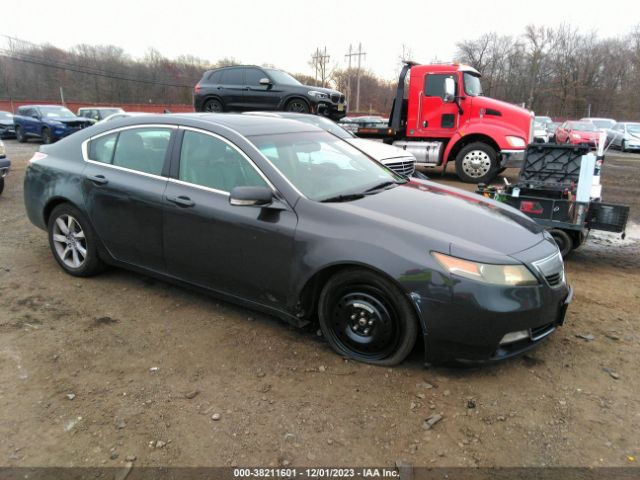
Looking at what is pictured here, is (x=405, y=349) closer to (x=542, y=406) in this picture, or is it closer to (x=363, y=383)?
(x=363, y=383)

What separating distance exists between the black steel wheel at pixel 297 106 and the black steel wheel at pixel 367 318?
1056 cm

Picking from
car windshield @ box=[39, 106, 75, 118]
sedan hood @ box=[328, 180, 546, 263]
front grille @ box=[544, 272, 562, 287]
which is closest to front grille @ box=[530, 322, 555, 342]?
front grille @ box=[544, 272, 562, 287]

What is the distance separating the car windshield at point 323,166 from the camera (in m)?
3.42

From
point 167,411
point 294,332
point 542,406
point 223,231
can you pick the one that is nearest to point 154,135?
point 223,231

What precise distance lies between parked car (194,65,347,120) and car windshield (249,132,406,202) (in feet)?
29.8

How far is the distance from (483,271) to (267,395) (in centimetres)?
151

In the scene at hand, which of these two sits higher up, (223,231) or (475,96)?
(475,96)

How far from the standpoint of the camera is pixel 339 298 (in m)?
3.11

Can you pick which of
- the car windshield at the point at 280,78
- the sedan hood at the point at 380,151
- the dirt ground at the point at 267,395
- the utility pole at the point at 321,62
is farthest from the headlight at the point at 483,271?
the utility pole at the point at 321,62

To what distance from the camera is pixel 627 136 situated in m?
22.4

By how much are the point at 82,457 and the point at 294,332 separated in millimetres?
1648

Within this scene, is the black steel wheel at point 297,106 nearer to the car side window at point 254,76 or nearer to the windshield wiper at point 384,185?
the car side window at point 254,76

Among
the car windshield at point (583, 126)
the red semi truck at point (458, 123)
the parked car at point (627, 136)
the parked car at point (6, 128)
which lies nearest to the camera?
the red semi truck at point (458, 123)

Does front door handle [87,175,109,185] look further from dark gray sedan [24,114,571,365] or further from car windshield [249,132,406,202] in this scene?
car windshield [249,132,406,202]
